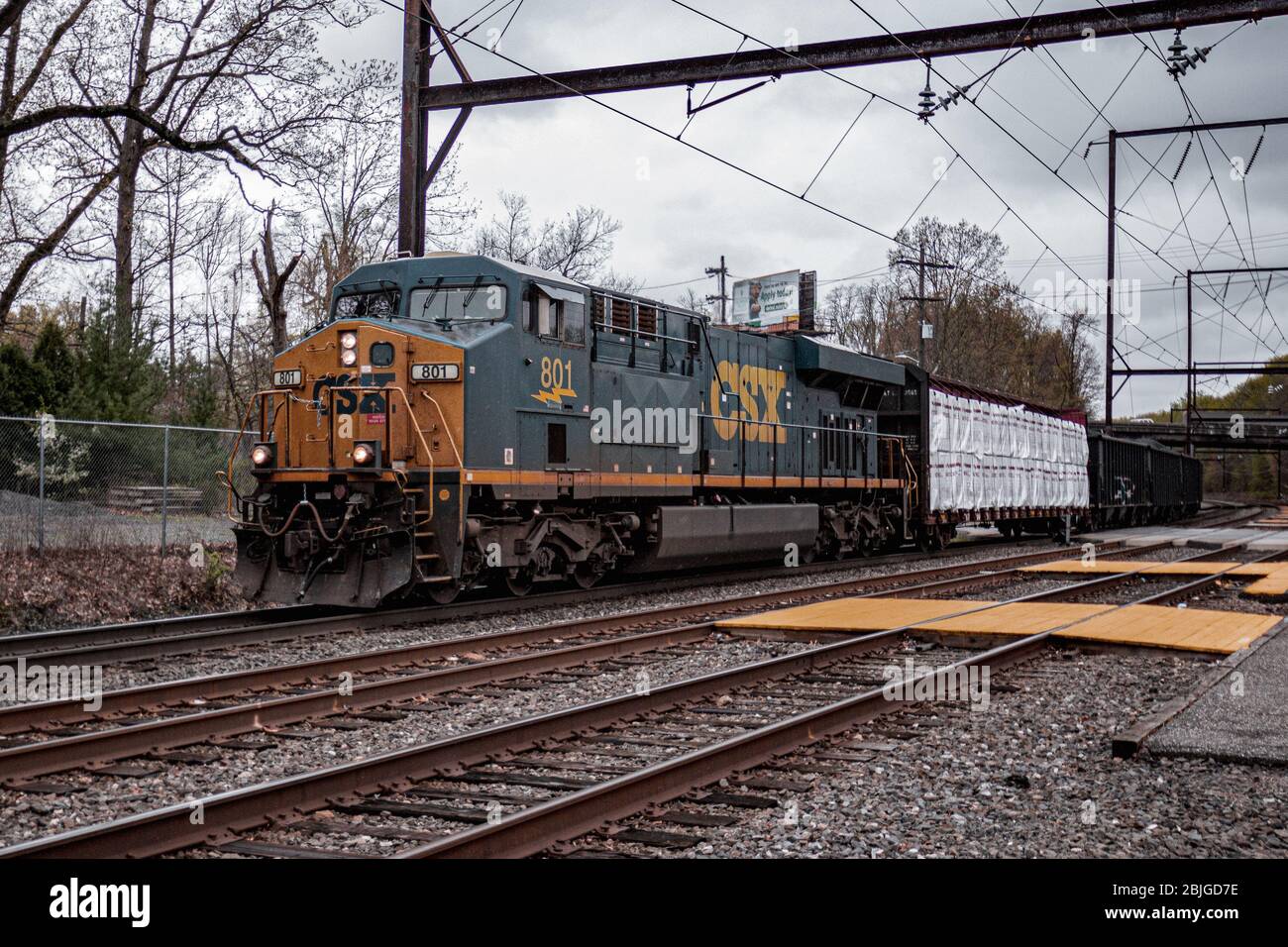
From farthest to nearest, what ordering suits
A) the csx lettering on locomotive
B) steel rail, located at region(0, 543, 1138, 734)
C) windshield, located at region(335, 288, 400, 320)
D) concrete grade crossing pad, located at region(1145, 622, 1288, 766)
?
the csx lettering on locomotive, windshield, located at region(335, 288, 400, 320), steel rail, located at region(0, 543, 1138, 734), concrete grade crossing pad, located at region(1145, 622, 1288, 766)

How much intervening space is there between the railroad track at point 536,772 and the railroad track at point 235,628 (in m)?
2.81

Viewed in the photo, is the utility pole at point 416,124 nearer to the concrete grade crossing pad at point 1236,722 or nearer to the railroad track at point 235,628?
the railroad track at point 235,628

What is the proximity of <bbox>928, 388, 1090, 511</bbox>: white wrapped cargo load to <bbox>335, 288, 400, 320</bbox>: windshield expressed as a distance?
42.0 feet

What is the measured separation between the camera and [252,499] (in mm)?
11258

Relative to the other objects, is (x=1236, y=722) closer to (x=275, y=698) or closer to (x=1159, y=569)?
(x=275, y=698)

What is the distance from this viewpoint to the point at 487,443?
37.1ft

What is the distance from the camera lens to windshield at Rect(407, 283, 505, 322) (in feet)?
38.6

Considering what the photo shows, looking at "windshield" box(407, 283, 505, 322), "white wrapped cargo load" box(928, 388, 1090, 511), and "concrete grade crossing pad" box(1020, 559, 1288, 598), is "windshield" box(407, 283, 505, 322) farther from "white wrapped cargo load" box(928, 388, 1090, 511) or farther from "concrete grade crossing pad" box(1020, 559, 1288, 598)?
"white wrapped cargo load" box(928, 388, 1090, 511)

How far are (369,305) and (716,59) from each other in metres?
5.32

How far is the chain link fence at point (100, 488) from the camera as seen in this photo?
13.2 metres

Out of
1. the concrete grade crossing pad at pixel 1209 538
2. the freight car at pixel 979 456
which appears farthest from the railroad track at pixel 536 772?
the concrete grade crossing pad at pixel 1209 538

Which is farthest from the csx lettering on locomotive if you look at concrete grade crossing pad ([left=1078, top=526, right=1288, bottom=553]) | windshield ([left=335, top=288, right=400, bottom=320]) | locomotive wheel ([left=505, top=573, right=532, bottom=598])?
concrete grade crossing pad ([left=1078, top=526, right=1288, bottom=553])
